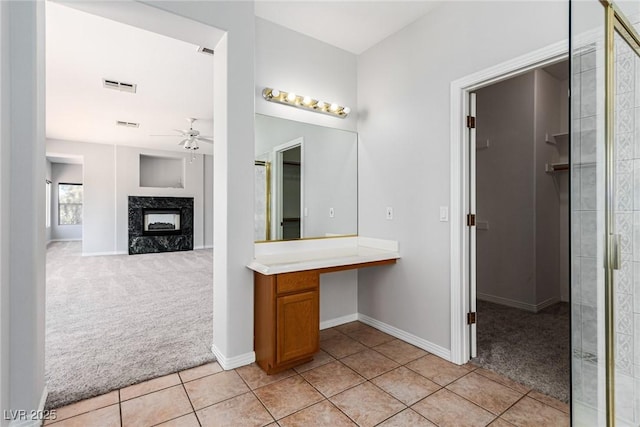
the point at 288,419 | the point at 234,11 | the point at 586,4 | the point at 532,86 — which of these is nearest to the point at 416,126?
the point at 586,4

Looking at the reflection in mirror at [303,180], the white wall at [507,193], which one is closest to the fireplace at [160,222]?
the reflection in mirror at [303,180]

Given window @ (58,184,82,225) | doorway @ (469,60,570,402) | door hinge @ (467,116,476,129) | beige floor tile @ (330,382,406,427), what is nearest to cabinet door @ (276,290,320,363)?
beige floor tile @ (330,382,406,427)

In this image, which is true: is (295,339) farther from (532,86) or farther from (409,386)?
(532,86)

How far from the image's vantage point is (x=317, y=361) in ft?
8.07

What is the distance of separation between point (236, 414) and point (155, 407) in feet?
1.64

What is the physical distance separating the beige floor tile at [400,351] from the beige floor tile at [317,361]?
0.43 meters

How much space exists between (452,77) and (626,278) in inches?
67.1

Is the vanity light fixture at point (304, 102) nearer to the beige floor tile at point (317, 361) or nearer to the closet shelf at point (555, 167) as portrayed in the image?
the beige floor tile at point (317, 361)

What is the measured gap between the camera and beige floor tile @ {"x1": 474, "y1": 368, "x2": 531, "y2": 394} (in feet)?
6.79

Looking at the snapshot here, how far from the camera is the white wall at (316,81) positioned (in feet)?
9.09

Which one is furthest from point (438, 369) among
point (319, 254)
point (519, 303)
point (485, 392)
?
point (519, 303)

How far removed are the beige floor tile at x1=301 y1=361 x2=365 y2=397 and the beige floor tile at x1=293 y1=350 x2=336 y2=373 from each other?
0.05m

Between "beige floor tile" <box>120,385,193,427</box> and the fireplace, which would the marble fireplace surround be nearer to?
the fireplace

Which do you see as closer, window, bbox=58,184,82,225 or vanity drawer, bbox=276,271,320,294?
vanity drawer, bbox=276,271,320,294
